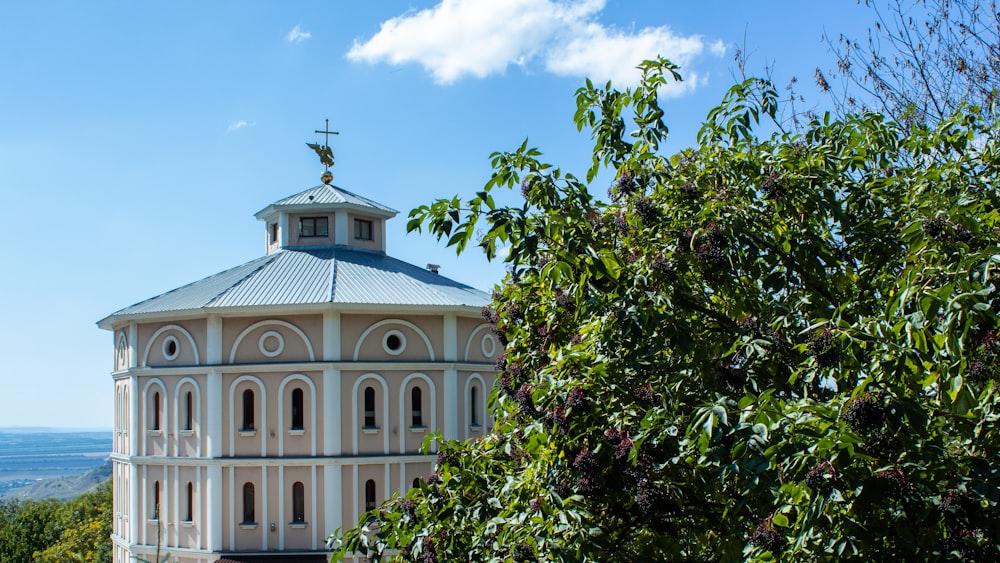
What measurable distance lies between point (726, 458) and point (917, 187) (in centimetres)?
244

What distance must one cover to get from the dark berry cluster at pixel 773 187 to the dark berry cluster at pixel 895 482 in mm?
2354

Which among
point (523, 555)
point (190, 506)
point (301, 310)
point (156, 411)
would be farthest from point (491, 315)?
point (156, 411)

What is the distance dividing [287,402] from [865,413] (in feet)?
78.5

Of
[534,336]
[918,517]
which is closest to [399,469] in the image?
[534,336]

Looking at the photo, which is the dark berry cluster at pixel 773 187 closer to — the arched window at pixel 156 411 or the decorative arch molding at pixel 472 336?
the decorative arch molding at pixel 472 336

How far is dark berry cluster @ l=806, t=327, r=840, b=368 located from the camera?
6156 mm

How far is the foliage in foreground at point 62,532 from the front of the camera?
46.2 meters

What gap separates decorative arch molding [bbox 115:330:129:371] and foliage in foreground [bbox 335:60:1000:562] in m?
24.4

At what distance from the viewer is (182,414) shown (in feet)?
93.1

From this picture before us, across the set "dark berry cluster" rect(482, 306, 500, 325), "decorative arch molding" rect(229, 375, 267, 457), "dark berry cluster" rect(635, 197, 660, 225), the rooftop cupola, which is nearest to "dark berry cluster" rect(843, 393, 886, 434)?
"dark berry cluster" rect(635, 197, 660, 225)

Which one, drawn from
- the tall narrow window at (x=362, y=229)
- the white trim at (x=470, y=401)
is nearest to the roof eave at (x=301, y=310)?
the white trim at (x=470, y=401)

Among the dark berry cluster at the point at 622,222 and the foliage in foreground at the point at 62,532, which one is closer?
the dark berry cluster at the point at 622,222

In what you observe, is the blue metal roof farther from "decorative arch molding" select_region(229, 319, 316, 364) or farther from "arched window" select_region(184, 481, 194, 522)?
"arched window" select_region(184, 481, 194, 522)

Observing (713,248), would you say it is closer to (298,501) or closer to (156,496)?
(298,501)
